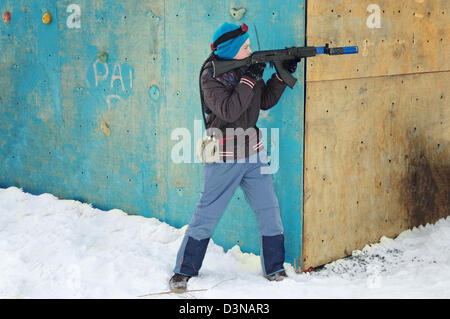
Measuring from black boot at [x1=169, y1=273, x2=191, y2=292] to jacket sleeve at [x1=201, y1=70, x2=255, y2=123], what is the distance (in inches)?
42.5

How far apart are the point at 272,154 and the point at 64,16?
2487 mm

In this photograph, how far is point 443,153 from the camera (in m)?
4.95

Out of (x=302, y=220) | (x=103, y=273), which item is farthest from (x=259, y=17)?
(x=103, y=273)

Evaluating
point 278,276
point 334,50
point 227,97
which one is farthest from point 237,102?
point 278,276

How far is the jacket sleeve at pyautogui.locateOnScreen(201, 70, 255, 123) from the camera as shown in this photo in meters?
3.52

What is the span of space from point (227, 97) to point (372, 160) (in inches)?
56.5

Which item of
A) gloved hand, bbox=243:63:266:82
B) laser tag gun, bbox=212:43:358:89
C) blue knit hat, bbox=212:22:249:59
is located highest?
blue knit hat, bbox=212:22:249:59

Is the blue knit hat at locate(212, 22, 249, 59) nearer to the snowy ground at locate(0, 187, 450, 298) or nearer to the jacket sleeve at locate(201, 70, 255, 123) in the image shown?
the jacket sleeve at locate(201, 70, 255, 123)

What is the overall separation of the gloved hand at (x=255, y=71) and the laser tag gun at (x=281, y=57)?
0.09 ft

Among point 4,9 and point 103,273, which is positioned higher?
point 4,9

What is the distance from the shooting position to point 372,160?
4.39m

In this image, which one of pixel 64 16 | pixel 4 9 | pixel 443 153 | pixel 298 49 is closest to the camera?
pixel 298 49

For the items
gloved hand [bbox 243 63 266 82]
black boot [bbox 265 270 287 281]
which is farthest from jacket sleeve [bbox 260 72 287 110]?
black boot [bbox 265 270 287 281]
